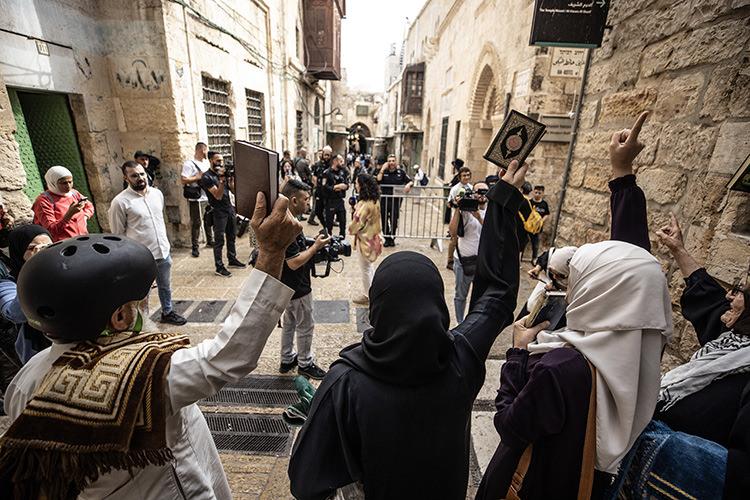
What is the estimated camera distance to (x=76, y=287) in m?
0.93

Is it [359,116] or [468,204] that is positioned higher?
[359,116]

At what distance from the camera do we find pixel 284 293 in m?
1.07

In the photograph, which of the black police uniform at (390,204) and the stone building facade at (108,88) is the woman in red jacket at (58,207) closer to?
the stone building facade at (108,88)

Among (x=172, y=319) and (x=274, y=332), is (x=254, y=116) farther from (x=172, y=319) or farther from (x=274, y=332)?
(x=274, y=332)

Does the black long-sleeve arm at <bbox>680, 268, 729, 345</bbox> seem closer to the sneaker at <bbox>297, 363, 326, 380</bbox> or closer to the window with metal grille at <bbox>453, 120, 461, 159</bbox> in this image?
the sneaker at <bbox>297, 363, 326, 380</bbox>

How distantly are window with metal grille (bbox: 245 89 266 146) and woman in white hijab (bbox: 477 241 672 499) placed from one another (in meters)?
9.86

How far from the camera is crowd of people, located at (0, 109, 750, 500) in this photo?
0.93 meters

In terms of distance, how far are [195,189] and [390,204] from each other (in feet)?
12.4

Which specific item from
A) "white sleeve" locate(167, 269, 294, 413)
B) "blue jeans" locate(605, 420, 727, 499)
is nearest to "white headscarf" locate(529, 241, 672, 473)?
"blue jeans" locate(605, 420, 727, 499)

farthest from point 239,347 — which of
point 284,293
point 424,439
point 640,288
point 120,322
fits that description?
point 640,288

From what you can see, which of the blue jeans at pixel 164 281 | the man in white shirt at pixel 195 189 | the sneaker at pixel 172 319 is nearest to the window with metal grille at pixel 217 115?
the man in white shirt at pixel 195 189

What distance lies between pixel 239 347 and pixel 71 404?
431mm

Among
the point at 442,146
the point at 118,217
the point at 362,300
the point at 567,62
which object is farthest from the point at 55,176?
the point at 442,146

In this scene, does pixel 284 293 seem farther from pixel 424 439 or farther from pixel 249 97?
pixel 249 97
